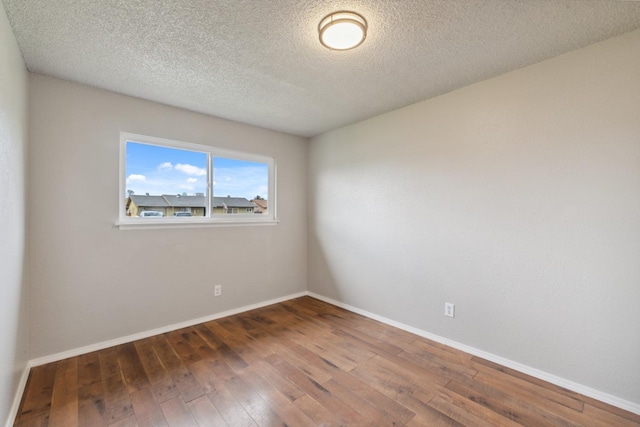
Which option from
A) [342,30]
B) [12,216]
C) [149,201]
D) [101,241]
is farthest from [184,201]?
[342,30]

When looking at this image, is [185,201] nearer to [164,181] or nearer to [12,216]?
[164,181]

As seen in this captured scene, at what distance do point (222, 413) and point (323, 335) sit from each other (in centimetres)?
124

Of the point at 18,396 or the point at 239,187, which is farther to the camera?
the point at 239,187

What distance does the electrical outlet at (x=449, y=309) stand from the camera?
2.54m

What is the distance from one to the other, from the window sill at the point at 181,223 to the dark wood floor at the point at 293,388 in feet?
3.56

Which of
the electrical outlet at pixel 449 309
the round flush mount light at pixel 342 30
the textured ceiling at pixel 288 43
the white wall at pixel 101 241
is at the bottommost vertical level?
the electrical outlet at pixel 449 309

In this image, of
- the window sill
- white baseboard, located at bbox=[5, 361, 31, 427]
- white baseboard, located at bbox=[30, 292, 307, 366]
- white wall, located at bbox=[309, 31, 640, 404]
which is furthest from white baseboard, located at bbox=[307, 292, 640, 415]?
white baseboard, located at bbox=[5, 361, 31, 427]

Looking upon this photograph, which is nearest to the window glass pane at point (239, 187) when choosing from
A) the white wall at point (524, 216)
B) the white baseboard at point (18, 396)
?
the white wall at point (524, 216)

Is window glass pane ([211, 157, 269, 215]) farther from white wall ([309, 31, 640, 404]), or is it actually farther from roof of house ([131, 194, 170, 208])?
white wall ([309, 31, 640, 404])

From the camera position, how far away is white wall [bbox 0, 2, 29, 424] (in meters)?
1.49

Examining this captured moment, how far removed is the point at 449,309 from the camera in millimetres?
2561

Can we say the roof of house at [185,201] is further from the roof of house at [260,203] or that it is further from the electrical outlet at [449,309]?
the electrical outlet at [449,309]

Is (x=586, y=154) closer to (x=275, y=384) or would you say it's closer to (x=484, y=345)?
(x=484, y=345)

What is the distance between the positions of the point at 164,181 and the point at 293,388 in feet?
7.50
